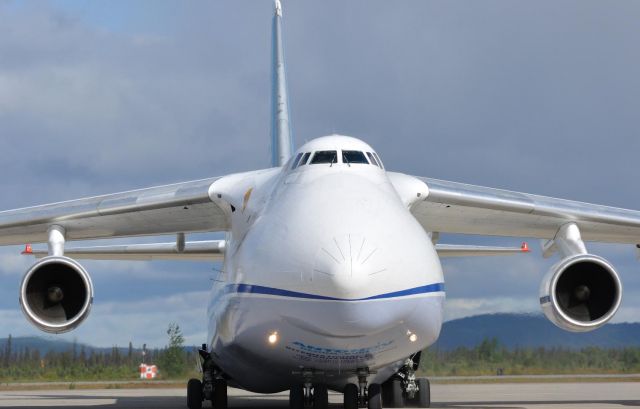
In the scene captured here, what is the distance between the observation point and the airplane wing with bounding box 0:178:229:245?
1112 centimetres

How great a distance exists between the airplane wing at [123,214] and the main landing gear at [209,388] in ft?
5.26

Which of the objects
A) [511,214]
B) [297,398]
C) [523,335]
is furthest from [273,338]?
[523,335]

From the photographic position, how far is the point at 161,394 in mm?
18359

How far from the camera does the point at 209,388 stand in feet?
37.7

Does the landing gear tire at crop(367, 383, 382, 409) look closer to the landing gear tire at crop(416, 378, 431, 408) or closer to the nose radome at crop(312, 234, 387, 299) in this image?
the nose radome at crop(312, 234, 387, 299)

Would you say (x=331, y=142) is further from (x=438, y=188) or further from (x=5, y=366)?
(x=5, y=366)

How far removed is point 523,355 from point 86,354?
40.9 ft

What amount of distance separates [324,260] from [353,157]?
6.91 ft

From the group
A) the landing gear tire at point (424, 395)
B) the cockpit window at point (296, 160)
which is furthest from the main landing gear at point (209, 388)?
the cockpit window at point (296, 160)

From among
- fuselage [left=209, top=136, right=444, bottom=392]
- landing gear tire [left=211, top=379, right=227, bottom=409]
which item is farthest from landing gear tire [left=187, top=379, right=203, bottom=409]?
fuselage [left=209, top=136, right=444, bottom=392]

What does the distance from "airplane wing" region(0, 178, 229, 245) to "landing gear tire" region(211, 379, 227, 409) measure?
1.79 m

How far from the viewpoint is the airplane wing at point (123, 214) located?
11117 mm

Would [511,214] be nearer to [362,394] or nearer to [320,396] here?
[362,394]

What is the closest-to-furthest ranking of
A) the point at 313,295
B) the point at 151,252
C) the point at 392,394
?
the point at 313,295, the point at 392,394, the point at 151,252
